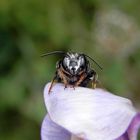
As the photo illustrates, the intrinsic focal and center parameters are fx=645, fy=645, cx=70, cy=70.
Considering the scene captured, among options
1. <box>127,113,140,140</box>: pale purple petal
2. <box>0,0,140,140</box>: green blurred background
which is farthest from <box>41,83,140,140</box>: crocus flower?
<box>0,0,140,140</box>: green blurred background

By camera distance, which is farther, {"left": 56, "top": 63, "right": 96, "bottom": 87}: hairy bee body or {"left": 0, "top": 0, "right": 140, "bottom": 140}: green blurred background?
{"left": 0, "top": 0, "right": 140, "bottom": 140}: green blurred background

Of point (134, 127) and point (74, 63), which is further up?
point (74, 63)

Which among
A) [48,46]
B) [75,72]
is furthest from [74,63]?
[48,46]

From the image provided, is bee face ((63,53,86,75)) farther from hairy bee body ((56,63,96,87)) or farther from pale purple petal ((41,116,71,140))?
pale purple petal ((41,116,71,140))

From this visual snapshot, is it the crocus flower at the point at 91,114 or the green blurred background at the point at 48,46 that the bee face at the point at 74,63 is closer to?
the crocus flower at the point at 91,114

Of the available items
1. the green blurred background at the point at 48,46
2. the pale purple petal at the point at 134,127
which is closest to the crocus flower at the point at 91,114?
the pale purple petal at the point at 134,127

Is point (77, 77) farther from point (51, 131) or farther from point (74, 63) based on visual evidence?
point (51, 131)
